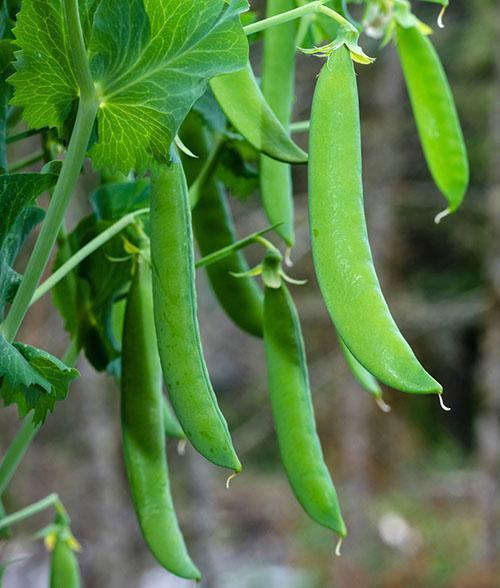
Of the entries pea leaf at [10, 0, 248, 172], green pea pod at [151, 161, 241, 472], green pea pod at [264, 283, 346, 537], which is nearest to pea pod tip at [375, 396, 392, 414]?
green pea pod at [264, 283, 346, 537]

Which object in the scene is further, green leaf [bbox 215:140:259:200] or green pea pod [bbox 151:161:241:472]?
green leaf [bbox 215:140:259:200]

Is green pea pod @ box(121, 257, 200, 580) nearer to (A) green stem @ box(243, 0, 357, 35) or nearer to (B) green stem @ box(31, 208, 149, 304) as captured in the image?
(B) green stem @ box(31, 208, 149, 304)

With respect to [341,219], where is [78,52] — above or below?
above

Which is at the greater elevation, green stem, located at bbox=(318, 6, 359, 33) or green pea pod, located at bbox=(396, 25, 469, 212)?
green stem, located at bbox=(318, 6, 359, 33)

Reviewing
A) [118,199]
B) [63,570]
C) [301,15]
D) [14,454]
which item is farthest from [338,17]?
[63,570]

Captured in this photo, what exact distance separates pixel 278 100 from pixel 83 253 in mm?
213

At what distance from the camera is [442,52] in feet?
22.1

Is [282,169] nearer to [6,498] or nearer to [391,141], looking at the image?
[6,498]

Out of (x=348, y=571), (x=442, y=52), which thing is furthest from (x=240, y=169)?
(x=442, y=52)

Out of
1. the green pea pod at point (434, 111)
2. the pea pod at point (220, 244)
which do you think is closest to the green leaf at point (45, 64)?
the pea pod at point (220, 244)

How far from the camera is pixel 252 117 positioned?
1.96ft

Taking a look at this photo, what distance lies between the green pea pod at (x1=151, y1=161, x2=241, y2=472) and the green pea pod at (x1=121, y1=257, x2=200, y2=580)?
84 mm

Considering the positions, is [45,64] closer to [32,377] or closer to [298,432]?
[32,377]

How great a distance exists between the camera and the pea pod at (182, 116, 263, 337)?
74 centimetres
